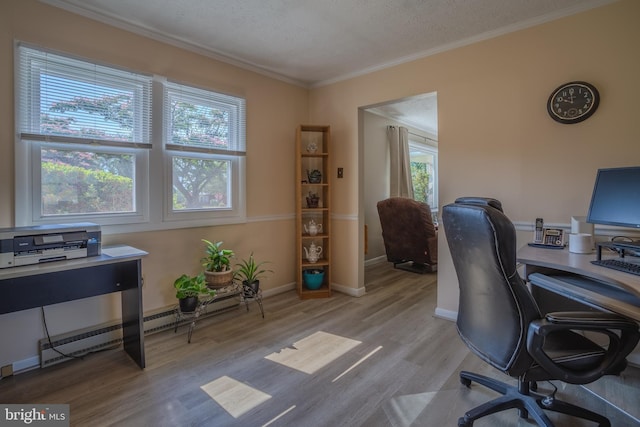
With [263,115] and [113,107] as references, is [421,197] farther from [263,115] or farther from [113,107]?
[113,107]

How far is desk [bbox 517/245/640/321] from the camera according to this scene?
1.37 metres

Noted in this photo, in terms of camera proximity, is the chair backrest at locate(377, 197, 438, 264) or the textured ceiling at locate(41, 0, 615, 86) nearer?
the textured ceiling at locate(41, 0, 615, 86)

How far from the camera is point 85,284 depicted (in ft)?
6.55

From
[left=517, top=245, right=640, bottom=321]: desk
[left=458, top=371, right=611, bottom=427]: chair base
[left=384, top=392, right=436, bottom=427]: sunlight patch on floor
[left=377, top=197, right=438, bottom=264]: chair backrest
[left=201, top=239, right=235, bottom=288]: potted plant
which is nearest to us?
[left=517, top=245, right=640, bottom=321]: desk

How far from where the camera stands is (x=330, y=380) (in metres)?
2.01

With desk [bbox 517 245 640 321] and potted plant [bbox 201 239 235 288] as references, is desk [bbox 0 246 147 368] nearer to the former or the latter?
potted plant [bbox 201 239 235 288]

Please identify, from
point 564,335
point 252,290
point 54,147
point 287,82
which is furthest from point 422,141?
point 54,147

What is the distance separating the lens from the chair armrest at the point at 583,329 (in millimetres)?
1251

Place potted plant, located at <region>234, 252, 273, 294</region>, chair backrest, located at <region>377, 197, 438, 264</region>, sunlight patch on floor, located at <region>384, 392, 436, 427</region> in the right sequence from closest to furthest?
sunlight patch on floor, located at <region>384, 392, 436, 427</region>
potted plant, located at <region>234, 252, 273, 294</region>
chair backrest, located at <region>377, 197, 438, 264</region>

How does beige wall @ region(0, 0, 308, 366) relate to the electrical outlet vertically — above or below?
above

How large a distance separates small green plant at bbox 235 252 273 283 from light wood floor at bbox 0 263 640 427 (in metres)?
0.45

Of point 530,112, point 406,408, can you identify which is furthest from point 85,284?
point 530,112

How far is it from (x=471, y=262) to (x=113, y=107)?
2.75 meters

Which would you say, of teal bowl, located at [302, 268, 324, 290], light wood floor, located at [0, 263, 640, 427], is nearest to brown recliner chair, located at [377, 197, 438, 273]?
teal bowl, located at [302, 268, 324, 290]
